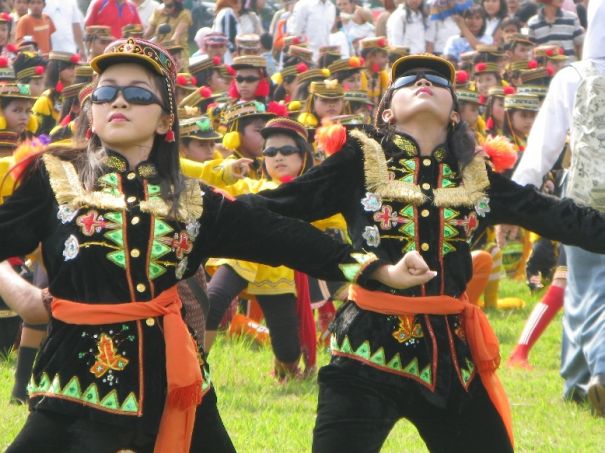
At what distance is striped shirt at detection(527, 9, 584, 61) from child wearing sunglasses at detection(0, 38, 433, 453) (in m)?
12.7

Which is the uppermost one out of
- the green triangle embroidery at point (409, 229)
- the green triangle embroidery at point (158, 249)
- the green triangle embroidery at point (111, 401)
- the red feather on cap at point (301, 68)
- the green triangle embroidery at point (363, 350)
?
the green triangle embroidery at point (158, 249)

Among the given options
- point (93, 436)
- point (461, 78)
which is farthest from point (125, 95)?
point (461, 78)

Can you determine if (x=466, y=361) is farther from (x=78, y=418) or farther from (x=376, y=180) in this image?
(x=78, y=418)

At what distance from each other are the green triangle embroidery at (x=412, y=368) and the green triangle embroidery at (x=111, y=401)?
1143 mm

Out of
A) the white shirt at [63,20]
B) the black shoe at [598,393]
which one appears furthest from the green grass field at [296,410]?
the white shirt at [63,20]

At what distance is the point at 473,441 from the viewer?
4.97 m

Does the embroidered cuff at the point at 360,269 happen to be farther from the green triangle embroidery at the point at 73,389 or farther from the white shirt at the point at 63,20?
the white shirt at the point at 63,20

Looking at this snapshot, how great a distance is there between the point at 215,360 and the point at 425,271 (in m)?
4.20

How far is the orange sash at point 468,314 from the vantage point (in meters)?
5.13

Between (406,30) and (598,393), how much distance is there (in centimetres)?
1030

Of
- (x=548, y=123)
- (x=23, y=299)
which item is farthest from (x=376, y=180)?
(x=548, y=123)

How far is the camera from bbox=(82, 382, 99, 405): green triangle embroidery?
4.40 metres

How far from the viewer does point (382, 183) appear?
5297mm

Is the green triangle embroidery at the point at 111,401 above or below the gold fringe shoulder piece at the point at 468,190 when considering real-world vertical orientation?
below
